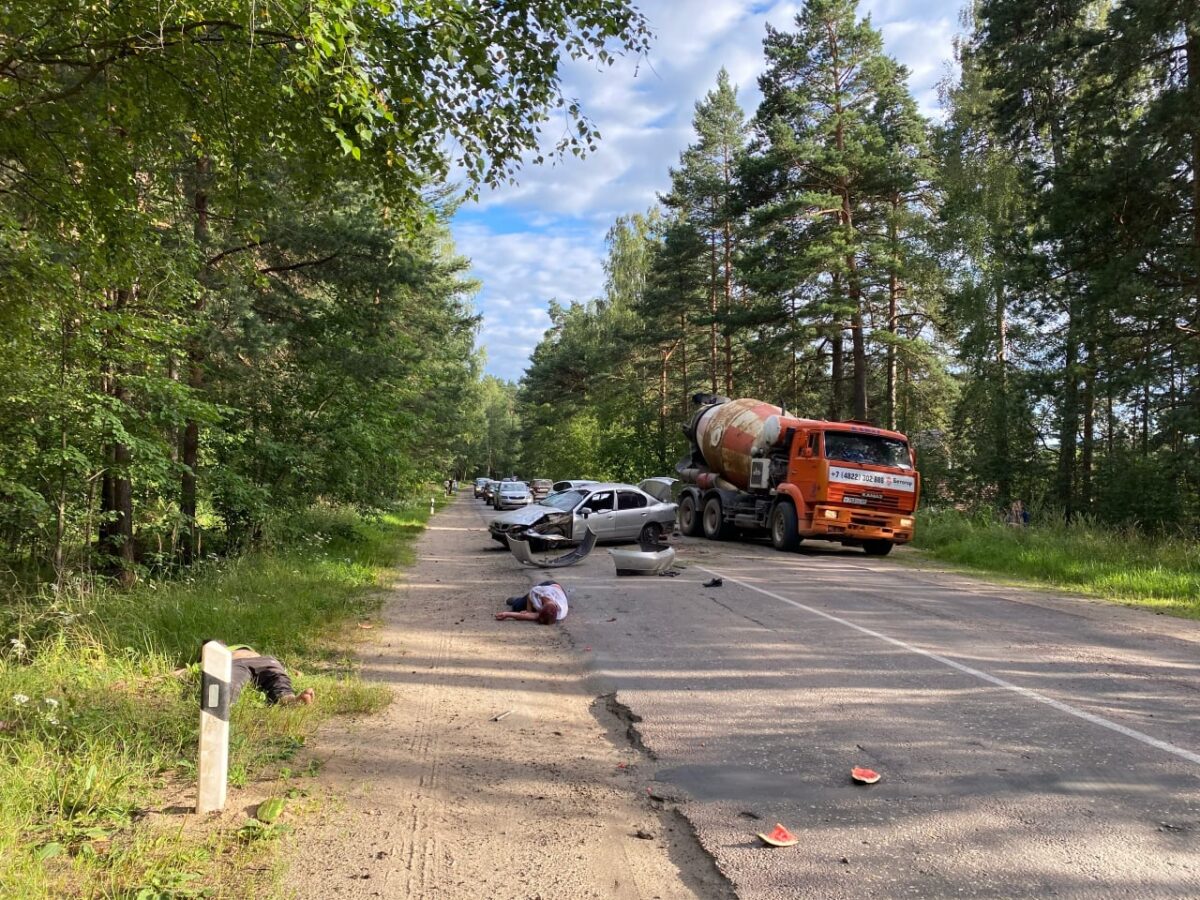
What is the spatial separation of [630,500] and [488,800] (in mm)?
14621

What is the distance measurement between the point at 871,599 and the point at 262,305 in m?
11.6

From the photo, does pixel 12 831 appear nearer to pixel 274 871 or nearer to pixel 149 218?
pixel 274 871

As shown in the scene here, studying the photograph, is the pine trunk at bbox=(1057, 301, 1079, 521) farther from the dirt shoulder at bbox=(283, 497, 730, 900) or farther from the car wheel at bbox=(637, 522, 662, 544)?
the dirt shoulder at bbox=(283, 497, 730, 900)

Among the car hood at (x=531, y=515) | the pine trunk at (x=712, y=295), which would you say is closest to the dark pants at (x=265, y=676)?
the car hood at (x=531, y=515)

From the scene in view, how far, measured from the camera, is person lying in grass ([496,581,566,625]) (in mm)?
9086

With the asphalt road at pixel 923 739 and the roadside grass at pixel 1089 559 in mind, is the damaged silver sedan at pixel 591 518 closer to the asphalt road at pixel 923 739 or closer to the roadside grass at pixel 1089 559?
the roadside grass at pixel 1089 559

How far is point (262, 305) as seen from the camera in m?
13.9

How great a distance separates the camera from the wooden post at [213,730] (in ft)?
11.8

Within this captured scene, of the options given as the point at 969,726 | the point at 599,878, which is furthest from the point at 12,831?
the point at 969,726

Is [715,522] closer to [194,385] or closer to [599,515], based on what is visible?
[599,515]

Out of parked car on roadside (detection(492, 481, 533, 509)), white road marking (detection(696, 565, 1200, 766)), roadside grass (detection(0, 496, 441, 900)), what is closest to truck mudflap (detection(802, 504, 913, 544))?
white road marking (detection(696, 565, 1200, 766))

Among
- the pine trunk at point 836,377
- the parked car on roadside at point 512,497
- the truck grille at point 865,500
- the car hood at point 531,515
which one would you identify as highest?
the pine trunk at point 836,377

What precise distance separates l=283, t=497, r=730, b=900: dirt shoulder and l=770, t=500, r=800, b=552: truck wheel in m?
11.0

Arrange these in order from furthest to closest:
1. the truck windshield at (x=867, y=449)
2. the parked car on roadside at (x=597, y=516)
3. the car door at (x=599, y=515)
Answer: the car door at (x=599, y=515) < the parked car on roadside at (x=597, y=516) < the truck windshield at (x=867, y=449)
